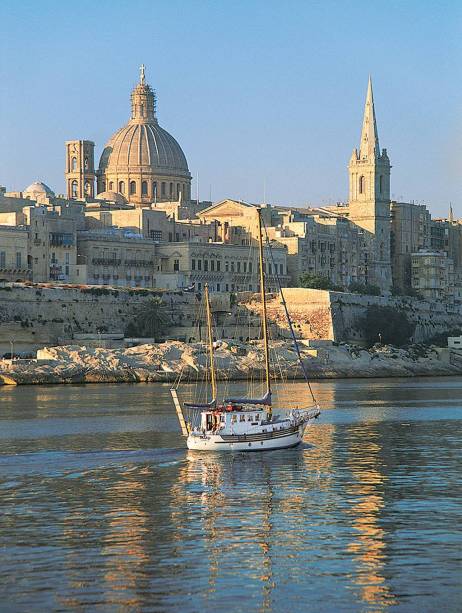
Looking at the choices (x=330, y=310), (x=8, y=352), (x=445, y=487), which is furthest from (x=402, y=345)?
(x=445, y=487)

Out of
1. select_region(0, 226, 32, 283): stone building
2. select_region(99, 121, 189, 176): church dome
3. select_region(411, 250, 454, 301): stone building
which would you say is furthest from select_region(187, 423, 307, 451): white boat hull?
select_region(99, 121, 189, 176): church dome

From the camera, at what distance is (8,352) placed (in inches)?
2837

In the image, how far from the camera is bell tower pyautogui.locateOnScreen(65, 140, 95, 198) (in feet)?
382

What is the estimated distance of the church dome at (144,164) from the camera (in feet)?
378

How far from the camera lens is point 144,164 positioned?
379ft

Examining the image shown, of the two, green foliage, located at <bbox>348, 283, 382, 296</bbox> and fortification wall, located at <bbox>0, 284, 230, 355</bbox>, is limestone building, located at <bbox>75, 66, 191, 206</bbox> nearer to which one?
green foliage, located at <bbox>348, 283, 382, 296</bbox>

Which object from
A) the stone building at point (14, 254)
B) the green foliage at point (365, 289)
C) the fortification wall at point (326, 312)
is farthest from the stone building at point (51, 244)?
the green foliage at point (365, 289)

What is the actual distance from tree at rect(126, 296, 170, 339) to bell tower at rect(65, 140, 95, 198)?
3750cm

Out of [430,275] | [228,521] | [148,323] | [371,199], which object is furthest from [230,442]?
[430,275]

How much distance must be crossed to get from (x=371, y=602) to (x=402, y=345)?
67725 mm

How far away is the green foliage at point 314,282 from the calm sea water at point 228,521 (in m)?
51.9

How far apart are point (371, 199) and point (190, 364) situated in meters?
42.9

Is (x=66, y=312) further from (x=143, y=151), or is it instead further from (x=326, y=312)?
(x=143, y=151)

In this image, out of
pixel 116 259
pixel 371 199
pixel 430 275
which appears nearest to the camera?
pixel 116 259
